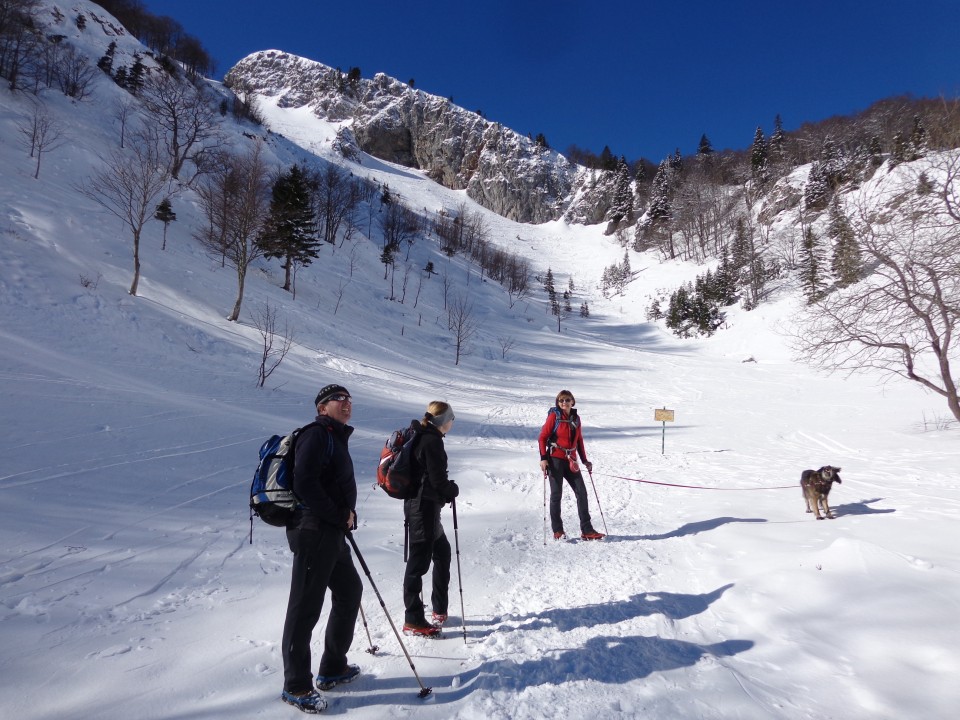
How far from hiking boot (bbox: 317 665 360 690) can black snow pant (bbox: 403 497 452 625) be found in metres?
0.67

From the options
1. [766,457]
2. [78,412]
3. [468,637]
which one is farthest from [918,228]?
[78,412]

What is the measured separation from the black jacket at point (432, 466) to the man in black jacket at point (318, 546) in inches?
31.9

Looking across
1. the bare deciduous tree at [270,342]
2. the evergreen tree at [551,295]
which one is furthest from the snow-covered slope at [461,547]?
the evergreen tree at [551,295]

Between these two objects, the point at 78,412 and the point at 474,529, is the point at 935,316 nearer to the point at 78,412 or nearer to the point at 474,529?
the point at 474,529

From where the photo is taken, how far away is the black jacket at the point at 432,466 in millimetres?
3572

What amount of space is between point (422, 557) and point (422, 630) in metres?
0.54

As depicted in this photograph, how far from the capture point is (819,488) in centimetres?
658

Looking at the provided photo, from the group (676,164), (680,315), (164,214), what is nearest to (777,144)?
(676,164)

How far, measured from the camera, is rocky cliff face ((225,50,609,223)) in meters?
118

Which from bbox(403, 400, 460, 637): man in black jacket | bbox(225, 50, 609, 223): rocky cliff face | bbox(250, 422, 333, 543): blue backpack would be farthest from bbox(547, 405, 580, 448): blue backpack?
bbox(225, 50, 609, 223): rocky cliff face

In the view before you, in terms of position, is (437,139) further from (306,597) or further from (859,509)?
(306,597)

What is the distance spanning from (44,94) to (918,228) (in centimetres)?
5313

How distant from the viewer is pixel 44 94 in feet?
112

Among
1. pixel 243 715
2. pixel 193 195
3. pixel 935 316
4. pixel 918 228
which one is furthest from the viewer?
pixel 193 195
